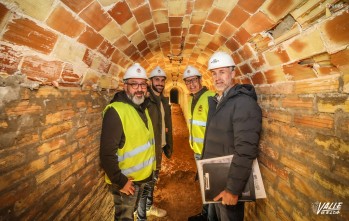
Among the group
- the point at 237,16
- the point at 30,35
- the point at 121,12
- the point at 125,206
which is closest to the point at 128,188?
the point at 125,206

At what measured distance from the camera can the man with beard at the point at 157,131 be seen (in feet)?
10.5

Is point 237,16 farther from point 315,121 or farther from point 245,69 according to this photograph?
point 315,121

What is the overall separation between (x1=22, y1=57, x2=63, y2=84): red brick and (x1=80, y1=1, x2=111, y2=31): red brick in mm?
464

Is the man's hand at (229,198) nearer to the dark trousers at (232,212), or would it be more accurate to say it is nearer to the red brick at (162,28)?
the dark trousers at (232,212)

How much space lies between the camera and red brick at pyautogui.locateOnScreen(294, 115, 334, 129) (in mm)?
1444

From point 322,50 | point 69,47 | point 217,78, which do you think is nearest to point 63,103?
point 69,47

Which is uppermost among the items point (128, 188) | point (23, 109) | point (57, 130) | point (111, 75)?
point (111, 75)

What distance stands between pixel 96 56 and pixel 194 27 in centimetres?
140

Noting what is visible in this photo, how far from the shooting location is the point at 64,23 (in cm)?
154

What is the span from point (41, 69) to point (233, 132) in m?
1.91

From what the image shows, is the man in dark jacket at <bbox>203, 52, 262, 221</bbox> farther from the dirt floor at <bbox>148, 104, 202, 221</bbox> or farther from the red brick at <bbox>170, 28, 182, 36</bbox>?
the dirt floor at <bbox>148, 104, 202, 221</bbox>

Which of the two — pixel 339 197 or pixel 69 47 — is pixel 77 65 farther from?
pixel 339 197

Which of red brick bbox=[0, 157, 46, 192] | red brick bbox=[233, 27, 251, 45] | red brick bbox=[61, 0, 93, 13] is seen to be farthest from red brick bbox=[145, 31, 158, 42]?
red brick bbox=[0, 157, 46, 192]

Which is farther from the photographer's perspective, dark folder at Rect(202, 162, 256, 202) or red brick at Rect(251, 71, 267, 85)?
red brick at Rect(251, 71, 267, 85)
